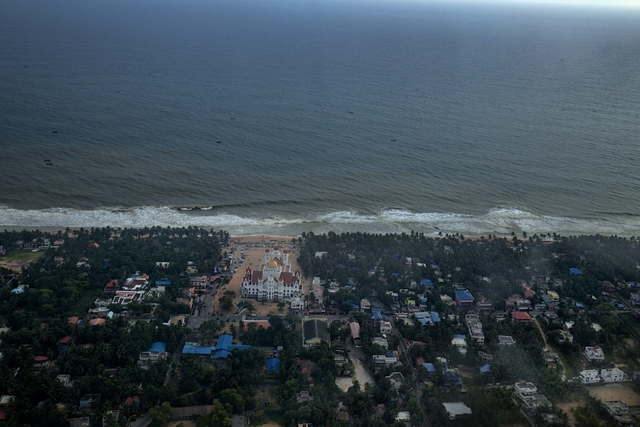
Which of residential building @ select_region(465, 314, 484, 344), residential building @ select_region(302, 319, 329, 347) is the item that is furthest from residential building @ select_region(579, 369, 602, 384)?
residential building @ select_region(302, 319, 329, 347)

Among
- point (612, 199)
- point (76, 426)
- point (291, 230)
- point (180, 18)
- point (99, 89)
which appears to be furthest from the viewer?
point (180, 18)

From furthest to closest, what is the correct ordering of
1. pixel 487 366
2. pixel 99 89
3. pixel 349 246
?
1. pixel 99 89
2. pixel 349 246
3. pixel 487 366

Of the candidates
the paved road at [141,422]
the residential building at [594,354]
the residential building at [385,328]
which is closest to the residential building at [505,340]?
the residential building at [594,354]

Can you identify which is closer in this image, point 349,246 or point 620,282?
point 620,282

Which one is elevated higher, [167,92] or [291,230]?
[167,92]

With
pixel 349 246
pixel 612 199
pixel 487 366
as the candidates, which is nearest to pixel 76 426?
pixel 487 366

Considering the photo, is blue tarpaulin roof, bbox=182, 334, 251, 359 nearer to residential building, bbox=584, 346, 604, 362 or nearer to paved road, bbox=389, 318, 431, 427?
paved road, bbox=389, 318, 431, 427

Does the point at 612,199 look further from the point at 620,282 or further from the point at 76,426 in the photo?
the point at 76,426
